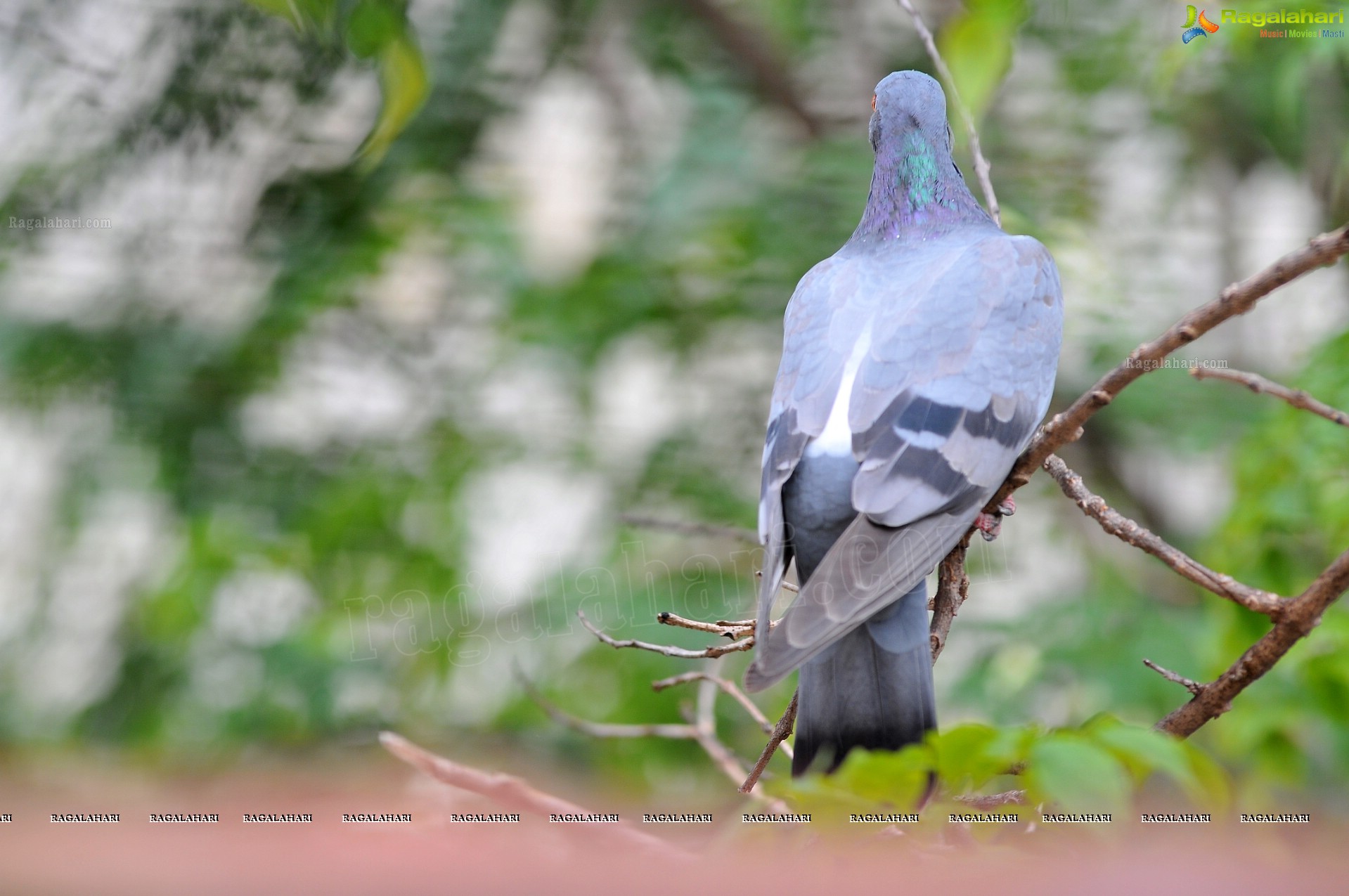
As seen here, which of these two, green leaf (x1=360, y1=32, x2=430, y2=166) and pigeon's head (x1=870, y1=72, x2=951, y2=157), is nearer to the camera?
green leaf (x1=360, y1=32, x2=430, y2=166)

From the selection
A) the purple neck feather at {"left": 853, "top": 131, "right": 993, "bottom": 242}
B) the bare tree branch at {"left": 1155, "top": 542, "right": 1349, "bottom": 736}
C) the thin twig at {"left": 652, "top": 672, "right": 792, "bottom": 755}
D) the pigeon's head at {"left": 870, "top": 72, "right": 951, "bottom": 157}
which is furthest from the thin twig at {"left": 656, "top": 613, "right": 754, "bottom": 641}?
the pigeon's head at {"left": 870, "top": 72, "right": 951, "bottom": 157}

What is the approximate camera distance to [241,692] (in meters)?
3.12

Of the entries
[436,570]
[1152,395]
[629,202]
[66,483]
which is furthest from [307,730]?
[1152,395]

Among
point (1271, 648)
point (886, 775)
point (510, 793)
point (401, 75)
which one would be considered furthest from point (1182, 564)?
point (401, 75)

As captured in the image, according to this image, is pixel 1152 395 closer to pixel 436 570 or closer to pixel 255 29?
pixel 436 570

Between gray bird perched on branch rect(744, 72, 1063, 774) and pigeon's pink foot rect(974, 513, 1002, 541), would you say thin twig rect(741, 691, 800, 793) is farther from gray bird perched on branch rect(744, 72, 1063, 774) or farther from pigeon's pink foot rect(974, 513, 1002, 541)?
pigeon's pink foot rect(974, 513, 1002, 541)

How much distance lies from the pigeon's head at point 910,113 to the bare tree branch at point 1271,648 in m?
1.00

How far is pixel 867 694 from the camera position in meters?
1.40

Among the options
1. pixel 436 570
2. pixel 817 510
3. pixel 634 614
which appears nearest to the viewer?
pixel 817 510

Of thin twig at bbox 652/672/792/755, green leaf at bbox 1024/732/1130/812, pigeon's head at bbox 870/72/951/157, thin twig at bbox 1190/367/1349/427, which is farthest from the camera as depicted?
pigeon's head at bbox 870/72/951/157

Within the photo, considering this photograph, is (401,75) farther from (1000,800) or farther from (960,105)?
(1000,800)

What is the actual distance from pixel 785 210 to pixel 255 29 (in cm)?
179

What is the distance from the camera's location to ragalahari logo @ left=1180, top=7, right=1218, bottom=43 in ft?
6.93

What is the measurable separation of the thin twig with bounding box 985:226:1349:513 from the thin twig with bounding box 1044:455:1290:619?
0.10 meters
